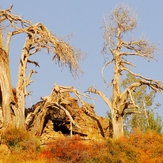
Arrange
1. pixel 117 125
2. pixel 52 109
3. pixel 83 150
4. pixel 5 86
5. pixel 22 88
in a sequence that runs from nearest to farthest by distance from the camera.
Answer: pixel 83 150 < pixel 5 86 < pixel 22 88 < pixel 52 109 < pixel 117 125

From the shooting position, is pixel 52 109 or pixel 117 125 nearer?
pixel 52 109

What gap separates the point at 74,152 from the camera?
23453 millimetres

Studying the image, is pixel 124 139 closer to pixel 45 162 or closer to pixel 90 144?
pixel 90 144

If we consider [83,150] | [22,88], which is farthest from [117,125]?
[83,150]

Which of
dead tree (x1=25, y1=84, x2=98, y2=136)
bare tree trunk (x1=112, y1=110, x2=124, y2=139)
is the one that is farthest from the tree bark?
dead tree (x1=25, y1=84, x2=98, y2=136)

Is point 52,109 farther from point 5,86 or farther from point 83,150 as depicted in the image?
point 83,150

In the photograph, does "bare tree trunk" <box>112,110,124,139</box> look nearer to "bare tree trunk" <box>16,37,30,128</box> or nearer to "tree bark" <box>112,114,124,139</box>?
"tree bark" <box>112,114,124,139</box>

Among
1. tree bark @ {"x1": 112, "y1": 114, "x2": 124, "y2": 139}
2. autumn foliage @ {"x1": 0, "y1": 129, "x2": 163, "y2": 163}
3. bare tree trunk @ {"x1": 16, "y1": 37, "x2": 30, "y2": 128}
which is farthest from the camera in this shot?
tree bark @ {"x1": 112, "y1": 114, "x2": 124, "y2": 139}

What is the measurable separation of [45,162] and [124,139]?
4429 millimetres

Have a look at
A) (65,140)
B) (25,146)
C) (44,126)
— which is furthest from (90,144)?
(44,126)

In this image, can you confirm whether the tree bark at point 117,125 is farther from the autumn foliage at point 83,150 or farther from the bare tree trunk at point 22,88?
the bare tree trunk at point 22,88

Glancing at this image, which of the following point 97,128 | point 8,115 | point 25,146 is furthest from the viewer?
point 97,128

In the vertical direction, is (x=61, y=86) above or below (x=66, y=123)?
above

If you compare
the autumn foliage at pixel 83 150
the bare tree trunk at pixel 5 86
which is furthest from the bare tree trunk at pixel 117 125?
the bare tree trunk at pixel 5 86
